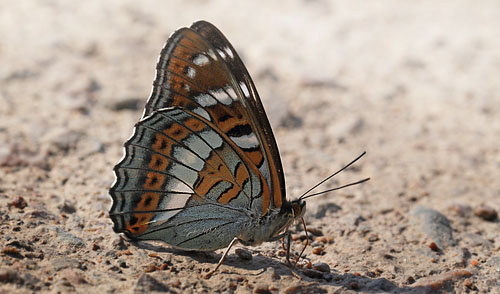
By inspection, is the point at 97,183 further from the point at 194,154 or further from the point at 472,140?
the point at 472,140

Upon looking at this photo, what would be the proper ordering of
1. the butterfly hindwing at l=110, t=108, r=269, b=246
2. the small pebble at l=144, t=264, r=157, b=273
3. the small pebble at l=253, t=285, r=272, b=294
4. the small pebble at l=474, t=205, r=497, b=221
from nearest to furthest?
the small pebble at l=253, t=285, r=272, b=294, the small pebble at l=144, t=264, r=157, b=273, the butterfly hindwing at l=110, t=108, r=269, b=246, the small pebble at l=474, t=205, r=497, b=221

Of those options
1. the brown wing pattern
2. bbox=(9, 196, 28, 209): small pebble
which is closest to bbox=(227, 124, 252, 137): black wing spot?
the brown wing pattern

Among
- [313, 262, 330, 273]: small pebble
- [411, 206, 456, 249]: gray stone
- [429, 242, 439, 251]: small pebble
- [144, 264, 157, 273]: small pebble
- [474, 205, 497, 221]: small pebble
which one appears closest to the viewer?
[144, 264, 157, 273]: small pebble

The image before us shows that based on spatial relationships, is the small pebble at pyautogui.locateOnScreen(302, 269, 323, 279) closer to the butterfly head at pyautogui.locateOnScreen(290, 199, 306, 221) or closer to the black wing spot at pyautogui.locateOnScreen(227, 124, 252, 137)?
the butterfly head at pyautogui.locateOnScreen(290, 199, 306, 221)

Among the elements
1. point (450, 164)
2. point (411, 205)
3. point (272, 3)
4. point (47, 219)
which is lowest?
point (47, 219)

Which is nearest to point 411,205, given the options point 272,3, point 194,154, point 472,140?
point 472,140

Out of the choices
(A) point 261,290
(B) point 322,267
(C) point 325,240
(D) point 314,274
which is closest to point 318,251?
(C) point 325,240

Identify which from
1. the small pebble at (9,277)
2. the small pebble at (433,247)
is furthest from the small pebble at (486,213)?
the small pebble at (9,277)
